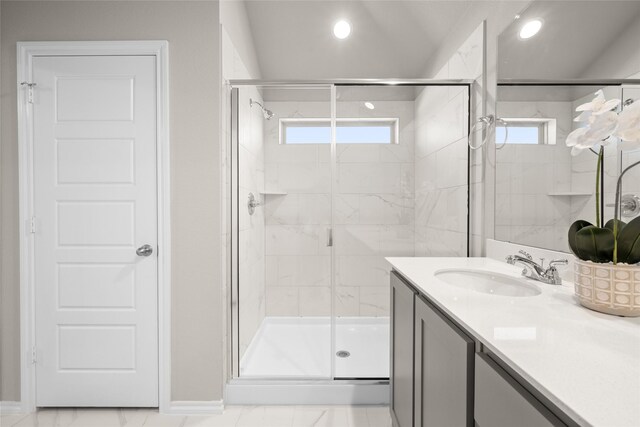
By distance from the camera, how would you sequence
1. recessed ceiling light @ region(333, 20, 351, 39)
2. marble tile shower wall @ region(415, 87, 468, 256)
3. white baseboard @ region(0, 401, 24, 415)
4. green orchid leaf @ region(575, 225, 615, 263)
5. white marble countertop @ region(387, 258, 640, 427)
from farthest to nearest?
recessed ceiling light @ region(333, 20, 351, 39)
marble tile shower wall @ region(415, 87, 468, 256)
white baseboard @ region(0, 401, 24, 415)
green orchid leaf @ region(575, 225, 615, 263)
white marble countertop @ region(387, 258, 640, 427)

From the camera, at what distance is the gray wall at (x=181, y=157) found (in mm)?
1876

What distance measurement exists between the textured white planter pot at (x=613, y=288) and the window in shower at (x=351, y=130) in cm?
157

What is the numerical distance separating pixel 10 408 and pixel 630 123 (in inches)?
125

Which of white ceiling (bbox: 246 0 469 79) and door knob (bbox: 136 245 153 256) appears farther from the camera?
white ceiling (bbox: 246 0 469 79)

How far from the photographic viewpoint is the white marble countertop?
0.49m

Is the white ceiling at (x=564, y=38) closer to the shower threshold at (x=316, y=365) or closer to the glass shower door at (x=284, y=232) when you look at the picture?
the glass shower door at (x=284, y=232)

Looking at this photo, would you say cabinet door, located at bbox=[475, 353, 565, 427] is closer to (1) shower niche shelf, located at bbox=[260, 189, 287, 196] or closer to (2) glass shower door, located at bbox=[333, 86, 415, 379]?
(2) glass shower door, located at bbox=[333, 86, 415, 379]

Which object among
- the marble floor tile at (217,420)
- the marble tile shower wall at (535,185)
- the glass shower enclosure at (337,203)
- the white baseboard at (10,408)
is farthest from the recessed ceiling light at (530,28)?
the white baseboard at (10,408)

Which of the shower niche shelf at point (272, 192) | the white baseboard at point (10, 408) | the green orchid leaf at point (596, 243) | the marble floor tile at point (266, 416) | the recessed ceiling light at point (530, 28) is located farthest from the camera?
the shower niche shelf at point (272, 192)

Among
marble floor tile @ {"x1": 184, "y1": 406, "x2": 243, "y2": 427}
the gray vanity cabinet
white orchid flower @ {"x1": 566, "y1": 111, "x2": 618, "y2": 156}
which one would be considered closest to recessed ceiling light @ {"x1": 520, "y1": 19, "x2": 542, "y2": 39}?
white orchid flower @ {"x1": 566, "y1": 111, "x2": 618, "y2": 156}

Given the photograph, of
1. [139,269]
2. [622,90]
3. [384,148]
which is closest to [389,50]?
[384,148]

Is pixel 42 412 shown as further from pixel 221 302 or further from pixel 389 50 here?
pixel 389 50

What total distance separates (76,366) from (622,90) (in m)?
2.92

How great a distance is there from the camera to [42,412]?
76.7 inches
